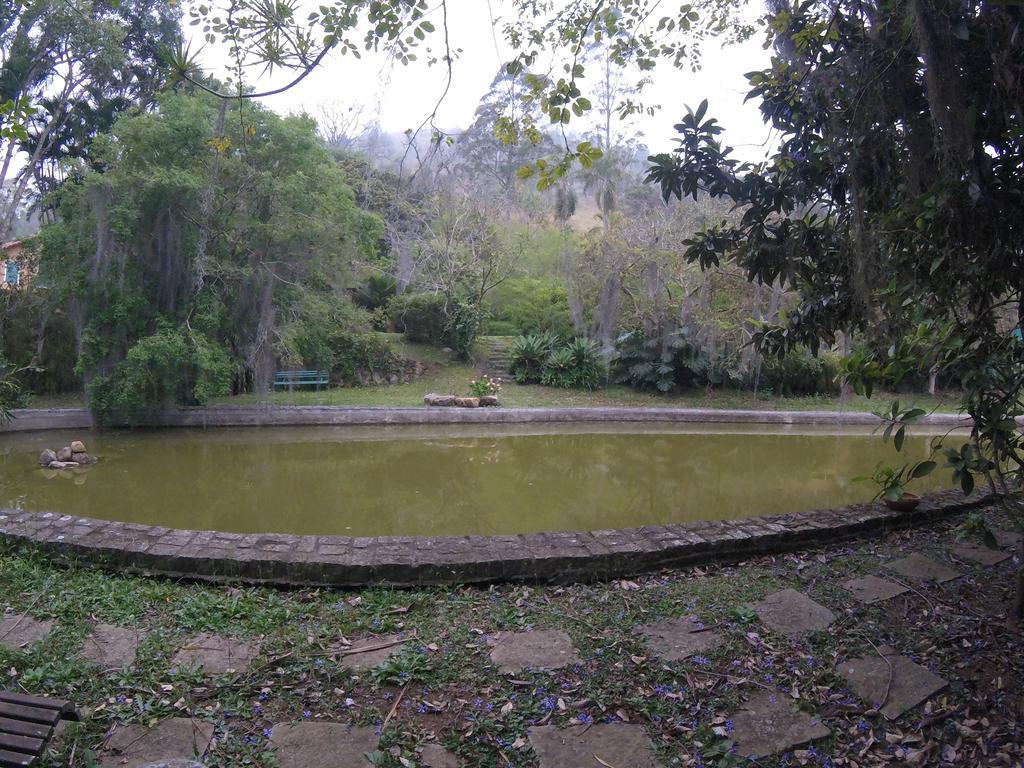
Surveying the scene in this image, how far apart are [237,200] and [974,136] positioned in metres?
10.0

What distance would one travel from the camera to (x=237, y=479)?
24.2 ft

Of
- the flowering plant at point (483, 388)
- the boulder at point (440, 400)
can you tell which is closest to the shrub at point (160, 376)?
the boulder at point (440, 400)

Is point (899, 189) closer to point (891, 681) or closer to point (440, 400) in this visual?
point (891, 681)

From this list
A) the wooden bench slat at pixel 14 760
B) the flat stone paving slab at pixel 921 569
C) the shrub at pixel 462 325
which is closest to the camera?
the wooden bench slat at pixel 14 760

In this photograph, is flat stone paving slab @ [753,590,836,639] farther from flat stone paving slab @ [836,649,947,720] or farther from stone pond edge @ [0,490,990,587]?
stone pond edge @ [0,490,990,587]

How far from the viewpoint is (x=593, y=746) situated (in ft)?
6.61

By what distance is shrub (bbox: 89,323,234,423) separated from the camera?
9.33 m

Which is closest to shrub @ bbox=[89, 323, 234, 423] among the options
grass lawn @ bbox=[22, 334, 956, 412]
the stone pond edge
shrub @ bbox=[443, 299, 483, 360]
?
grass lawn @ bbox=[22, 334, 956, 412]

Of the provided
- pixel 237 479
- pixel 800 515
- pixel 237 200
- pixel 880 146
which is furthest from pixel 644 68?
pixel 237 200

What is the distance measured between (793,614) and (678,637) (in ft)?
1.90

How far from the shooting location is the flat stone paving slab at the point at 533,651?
2469mm

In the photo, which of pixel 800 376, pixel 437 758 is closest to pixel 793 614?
pixel 437 758

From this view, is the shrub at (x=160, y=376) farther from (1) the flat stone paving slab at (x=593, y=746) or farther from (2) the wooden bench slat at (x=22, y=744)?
(1) the flat stone paving slab at (x=593, y=746)

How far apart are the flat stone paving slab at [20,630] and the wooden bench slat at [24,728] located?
873mm
